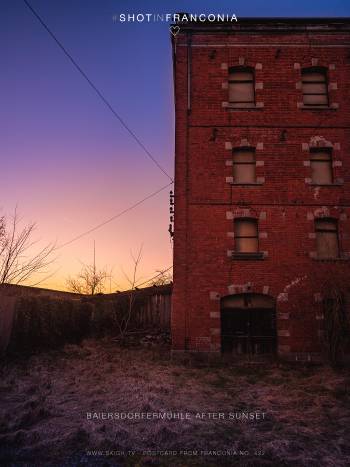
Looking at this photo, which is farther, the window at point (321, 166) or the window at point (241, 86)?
the window at point (241, 86)

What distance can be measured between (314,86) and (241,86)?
3.03 metres

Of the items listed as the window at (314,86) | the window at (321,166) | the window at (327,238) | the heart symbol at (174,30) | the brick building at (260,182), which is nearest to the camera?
the brick building at (260,182)

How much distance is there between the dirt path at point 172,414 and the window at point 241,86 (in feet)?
33.9

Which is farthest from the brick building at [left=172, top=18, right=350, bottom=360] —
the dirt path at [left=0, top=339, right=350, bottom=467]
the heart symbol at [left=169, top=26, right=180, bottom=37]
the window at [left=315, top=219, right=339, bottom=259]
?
the dirt path at [left=0, top=339, right=350, bottom=467]

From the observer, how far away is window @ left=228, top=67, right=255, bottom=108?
1480 centimetres

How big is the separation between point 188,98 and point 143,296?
9.79m

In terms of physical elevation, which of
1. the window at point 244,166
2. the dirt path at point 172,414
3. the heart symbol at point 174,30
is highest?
the heart symbol at point 174,30

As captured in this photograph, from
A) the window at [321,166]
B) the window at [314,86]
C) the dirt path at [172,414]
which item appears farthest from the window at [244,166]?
the dirt path at [172,414]

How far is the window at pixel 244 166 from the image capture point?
14.2 m

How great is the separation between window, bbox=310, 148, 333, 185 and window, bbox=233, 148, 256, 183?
2.35m

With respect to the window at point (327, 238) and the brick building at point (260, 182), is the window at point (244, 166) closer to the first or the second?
the brick building at point (260, 182)

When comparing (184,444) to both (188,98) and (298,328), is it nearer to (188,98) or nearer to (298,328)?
(298,328)

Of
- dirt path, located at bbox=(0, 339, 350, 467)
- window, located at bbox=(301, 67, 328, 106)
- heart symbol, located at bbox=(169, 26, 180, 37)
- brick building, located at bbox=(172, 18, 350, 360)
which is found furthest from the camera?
heart symbol, located at bbox=(169, 26, 180, 37)

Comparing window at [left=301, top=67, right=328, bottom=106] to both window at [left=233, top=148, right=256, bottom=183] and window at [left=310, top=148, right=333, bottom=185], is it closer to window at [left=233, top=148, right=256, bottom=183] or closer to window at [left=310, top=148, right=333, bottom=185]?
window at [left=310, top=148, right=333, bottom=185]
